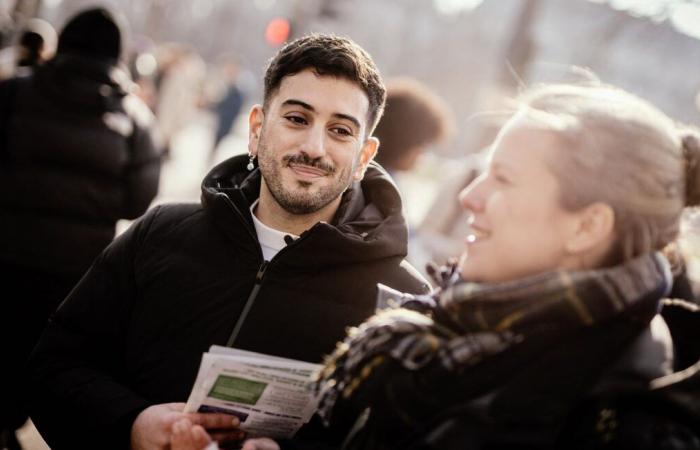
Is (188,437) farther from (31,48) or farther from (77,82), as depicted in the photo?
(31,48)

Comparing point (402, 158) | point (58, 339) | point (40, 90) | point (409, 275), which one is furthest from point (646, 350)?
point (40, 90)

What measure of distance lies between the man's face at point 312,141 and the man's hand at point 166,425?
68 centimetres

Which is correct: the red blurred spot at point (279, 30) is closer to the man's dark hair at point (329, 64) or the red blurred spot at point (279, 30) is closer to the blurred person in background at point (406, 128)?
the blurred person in background at point (406, 128)

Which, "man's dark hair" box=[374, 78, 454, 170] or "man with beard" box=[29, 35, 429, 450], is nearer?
"man with beard" box=[29, 35, 429, 450]

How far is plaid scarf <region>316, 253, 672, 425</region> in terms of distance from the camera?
1.30 m

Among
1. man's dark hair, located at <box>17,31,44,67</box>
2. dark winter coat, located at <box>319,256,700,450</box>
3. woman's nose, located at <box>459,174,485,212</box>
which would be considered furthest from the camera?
man's dark hair, located at <box>17,31,44,67</box>

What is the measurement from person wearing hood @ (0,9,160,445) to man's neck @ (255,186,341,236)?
1.63m

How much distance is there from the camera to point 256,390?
1642 mm

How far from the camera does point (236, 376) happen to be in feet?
5.19

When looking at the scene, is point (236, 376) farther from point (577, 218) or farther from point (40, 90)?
point (40, 90)

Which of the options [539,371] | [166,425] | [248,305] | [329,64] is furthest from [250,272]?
[539,371]

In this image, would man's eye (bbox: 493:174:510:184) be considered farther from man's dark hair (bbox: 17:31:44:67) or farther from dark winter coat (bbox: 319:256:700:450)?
man's dark hair (bbox: 17:31:44:67)

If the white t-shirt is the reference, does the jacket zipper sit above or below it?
below

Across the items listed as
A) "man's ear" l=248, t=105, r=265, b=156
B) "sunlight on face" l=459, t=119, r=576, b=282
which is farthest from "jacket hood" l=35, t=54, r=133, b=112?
"sunlight on face" l=459, t=119, r=576, b=282
